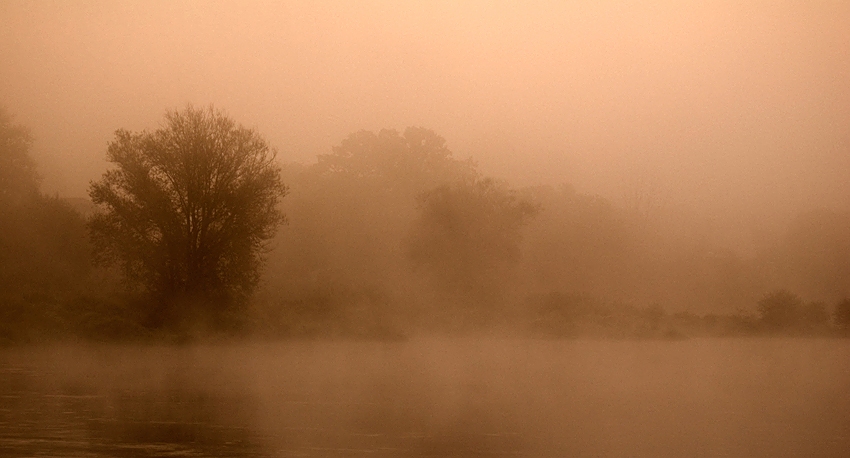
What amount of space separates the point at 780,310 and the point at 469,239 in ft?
66.4

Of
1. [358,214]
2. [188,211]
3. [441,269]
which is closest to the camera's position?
[188,211]

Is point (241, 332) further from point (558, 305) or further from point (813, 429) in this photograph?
point (813, 429)

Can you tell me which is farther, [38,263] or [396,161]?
[396,161]

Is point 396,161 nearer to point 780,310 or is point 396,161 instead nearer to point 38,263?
point 780,310

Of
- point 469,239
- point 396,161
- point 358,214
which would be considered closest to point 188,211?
point 469,239

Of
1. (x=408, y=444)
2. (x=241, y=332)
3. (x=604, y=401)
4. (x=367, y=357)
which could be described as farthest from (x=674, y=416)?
(x=241, y=332)

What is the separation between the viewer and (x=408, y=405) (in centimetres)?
2008

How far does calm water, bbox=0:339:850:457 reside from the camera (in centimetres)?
1473

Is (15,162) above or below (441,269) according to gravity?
above

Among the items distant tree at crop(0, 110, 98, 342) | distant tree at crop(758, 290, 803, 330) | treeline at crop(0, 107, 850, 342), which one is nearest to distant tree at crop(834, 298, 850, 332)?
treeline at crop(0, 107, 850, 342)

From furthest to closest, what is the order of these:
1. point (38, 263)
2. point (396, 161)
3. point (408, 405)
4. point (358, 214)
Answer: point (396, 161) → point (358, 214) → point (38, 263) → point (408, 405)

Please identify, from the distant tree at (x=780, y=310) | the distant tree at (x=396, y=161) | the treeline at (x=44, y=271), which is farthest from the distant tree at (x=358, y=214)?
the distant tree at (x=780, y=310)

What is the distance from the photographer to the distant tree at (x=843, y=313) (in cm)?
5516

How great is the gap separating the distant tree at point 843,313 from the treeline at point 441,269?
100 mm
